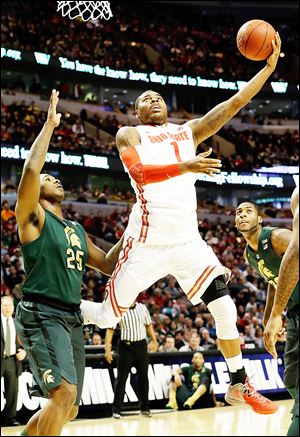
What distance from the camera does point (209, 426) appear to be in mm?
9805

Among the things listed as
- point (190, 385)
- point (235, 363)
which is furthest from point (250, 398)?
point (190, 385)

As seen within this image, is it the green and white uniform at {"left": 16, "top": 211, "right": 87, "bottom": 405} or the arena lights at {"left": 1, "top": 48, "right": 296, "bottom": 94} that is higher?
the arena lights at {"left": 1, "top": 48, "right": 296, "bottom": 94}

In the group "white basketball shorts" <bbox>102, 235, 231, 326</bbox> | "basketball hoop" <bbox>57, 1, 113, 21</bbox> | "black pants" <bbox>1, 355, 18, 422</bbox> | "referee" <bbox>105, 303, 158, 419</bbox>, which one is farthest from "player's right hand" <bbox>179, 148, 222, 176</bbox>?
"referee" <bbox>105, 303, 158, 419</bbox>

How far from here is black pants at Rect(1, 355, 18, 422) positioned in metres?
10.1

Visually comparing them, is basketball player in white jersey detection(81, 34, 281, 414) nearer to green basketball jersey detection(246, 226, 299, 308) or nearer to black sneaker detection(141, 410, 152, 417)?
green basketball jersey detection(246, 226, 299, 308)

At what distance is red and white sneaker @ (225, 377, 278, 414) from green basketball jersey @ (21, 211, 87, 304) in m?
1.43

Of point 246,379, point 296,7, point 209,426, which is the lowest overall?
point 209,426

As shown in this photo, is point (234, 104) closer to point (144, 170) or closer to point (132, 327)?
point (144, 170)

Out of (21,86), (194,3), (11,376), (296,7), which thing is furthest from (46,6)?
(11,376)

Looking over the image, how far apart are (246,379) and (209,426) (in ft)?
14.4

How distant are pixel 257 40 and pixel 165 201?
59.5 inches

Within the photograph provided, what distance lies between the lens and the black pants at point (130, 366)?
10875 millimetres

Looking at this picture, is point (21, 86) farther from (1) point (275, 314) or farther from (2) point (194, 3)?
(1) point (275, 314)

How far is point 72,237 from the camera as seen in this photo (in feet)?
17.9
